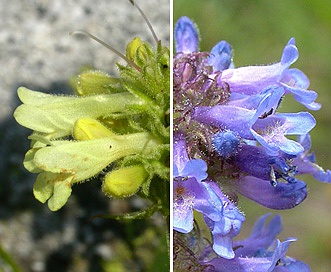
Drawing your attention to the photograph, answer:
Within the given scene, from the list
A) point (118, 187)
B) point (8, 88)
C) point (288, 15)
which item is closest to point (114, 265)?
point (8, 88)

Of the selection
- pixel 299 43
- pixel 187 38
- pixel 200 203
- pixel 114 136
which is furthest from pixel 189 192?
pixel 299 43

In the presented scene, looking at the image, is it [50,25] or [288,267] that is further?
[50,25]

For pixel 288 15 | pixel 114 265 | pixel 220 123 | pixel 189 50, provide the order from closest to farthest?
pixel 220 123 → pixel 189 50 → pixel 288 15 → pixel 114 265

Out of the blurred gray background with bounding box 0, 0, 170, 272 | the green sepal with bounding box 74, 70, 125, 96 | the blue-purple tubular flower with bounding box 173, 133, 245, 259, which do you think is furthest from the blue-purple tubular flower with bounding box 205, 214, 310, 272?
the blurred gray background with bounding box 0, 0, 170, 272

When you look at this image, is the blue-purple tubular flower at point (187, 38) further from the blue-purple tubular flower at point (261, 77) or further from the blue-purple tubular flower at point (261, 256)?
the blue-purple tubular flower at point (261, 256)

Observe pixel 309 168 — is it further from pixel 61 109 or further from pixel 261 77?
pixel 61 109

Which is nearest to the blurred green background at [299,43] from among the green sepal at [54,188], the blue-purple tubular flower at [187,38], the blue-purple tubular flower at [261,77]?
the blue-purple tubular flower at [187,38]

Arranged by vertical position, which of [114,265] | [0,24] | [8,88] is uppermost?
[0,24]

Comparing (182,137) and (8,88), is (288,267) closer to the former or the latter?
(182,137)
